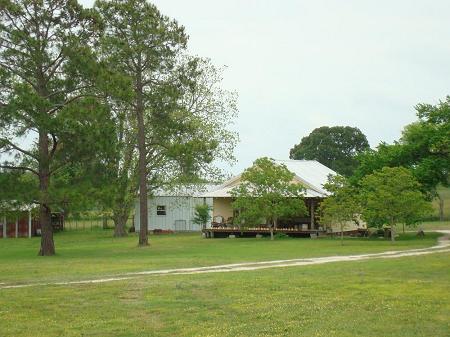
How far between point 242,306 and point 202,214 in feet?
132

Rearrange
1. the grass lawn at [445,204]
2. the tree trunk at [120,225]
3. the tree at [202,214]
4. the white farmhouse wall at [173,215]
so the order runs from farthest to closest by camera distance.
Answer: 1. the grass lawn at [445,204]
2. the white farmhouse wall at [173,215]
3. the tree at [202,214]
4. the tree trunk at [120,225]

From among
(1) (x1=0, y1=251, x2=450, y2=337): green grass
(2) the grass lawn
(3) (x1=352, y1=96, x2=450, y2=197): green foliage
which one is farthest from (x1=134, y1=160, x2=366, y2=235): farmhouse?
(1) (x1=0, y1=251, x2=450, y2=337): green grass

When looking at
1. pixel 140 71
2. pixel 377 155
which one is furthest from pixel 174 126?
pixel 377 155

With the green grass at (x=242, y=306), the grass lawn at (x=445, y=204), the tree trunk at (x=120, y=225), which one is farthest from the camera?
the grass lawn at (x=445, y=204)

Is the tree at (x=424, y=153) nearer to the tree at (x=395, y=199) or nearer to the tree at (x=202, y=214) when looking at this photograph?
the tree at (x=395, y=199)

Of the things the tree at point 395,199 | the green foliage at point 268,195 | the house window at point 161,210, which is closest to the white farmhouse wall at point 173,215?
the house window at point 161,210

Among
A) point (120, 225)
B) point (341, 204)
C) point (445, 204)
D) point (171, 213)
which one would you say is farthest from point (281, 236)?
point (445, 204)

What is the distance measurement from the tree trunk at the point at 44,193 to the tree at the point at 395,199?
49.0 ft

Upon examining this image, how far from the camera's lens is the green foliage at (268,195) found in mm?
37500

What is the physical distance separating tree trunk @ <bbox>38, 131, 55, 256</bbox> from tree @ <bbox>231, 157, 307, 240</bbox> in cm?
1279

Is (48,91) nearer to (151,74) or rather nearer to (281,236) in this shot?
(151,74)

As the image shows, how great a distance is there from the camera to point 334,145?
83.5 metres

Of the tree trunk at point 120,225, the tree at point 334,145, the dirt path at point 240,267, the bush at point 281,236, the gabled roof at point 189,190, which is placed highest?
the tree at point 334,145

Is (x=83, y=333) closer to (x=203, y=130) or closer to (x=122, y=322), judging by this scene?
(x=122, y=322)
